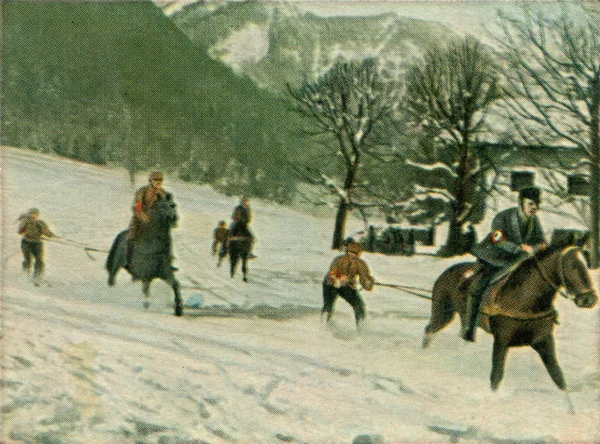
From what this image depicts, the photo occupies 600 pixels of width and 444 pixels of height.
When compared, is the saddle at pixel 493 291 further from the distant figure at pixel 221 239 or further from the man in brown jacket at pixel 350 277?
the distant figure at pixel 221 239

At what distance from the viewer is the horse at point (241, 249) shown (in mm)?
10406

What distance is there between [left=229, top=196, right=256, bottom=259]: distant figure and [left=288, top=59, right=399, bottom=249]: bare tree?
1400 mm

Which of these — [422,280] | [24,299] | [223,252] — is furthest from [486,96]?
[24,299]

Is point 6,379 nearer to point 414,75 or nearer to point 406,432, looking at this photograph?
point 406,432

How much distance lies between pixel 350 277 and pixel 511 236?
85.8 inches

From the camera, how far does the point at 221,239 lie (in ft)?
35.6

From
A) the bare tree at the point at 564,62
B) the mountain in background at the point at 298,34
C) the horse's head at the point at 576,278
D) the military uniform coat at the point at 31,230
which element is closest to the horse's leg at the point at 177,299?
the military uniform coat at the point at 31,230

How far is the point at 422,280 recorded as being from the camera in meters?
11.3

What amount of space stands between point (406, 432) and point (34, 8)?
779cm

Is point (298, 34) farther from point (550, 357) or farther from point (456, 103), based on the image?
point (550, 357)

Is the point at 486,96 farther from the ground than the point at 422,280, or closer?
farther from the ground

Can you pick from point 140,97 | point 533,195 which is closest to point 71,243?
Answer: point 140,97

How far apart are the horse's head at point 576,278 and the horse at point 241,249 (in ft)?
18.1

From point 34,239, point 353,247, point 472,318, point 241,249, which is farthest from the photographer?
point 241,249
